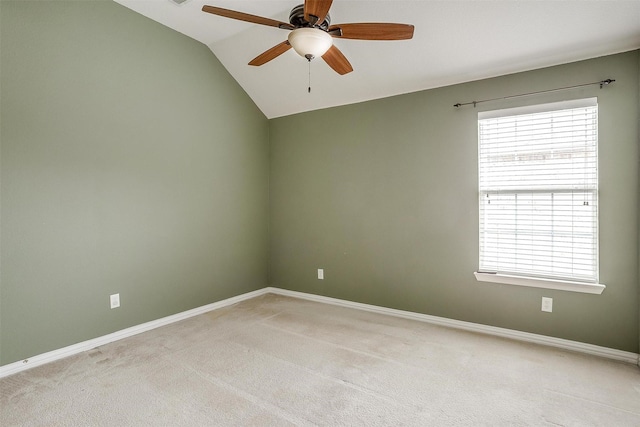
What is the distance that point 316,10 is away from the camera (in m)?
1.86

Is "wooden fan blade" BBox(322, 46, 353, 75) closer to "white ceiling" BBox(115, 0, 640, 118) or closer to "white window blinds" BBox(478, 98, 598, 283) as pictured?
"white ceiling" BBox(115, 0, 640, 118)

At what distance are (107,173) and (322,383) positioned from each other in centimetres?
246

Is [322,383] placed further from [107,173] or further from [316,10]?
[107,173]

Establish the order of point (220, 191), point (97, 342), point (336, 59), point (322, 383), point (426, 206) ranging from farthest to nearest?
point (220, 191) < point (426, 206) < point (97, 342) < point (336, 59) < point (322, 383)

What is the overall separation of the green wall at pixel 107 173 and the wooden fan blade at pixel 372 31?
2092 mm

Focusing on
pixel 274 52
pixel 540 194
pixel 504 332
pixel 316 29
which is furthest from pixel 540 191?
pixel 274 52

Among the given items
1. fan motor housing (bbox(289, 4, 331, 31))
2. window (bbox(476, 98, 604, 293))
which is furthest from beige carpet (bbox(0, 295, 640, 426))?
fan motor housing (bbox(289, 4, 331, 31))

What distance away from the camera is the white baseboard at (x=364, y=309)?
2527 mm

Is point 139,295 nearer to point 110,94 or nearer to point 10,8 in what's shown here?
point 110,94

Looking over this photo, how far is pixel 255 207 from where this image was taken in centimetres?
443

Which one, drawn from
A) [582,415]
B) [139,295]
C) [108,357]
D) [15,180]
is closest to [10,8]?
[15,180]

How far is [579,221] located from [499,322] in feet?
3.56

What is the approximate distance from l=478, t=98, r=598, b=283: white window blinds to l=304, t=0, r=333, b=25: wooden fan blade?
6.35 feet

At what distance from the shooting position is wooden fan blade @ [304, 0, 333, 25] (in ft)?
5.86
